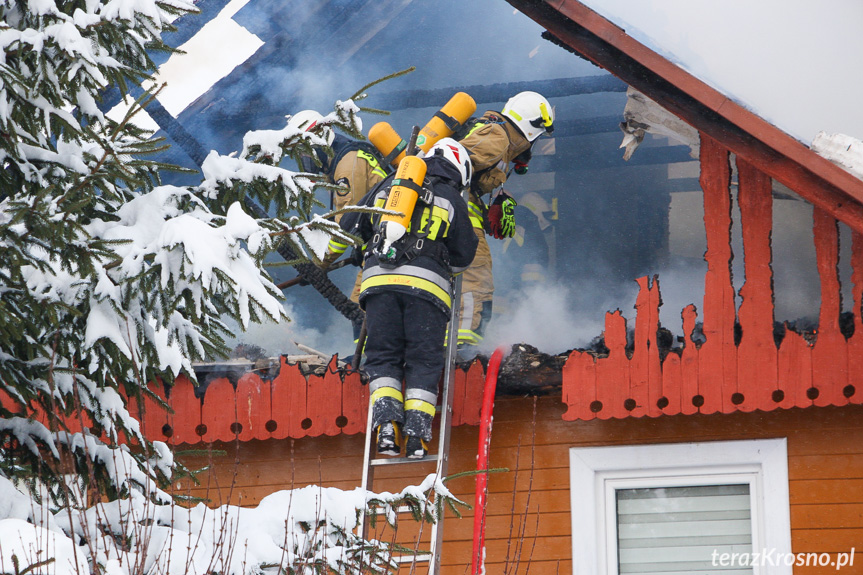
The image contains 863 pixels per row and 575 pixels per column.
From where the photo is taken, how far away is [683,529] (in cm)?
593

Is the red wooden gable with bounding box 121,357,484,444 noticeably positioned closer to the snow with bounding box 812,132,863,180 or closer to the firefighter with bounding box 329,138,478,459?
the firefighter with bounding box 329,138,478,459

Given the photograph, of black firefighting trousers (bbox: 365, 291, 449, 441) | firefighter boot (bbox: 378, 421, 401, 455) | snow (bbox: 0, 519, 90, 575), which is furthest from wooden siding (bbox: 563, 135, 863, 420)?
snow (bbox: 0, 519, 90, 575)

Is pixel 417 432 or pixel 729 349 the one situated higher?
pixel 729 349

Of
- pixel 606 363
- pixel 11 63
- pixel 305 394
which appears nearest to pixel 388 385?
pixel 305 394

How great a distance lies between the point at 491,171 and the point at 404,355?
5.52 ft

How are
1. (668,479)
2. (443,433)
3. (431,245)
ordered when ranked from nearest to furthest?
(443,433), (431,245), (668,479)

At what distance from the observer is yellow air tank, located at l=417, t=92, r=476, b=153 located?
6.71 metres

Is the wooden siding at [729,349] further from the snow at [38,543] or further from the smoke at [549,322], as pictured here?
the snow at [38,543]

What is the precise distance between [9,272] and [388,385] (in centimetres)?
227

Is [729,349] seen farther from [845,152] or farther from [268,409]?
[268,409]

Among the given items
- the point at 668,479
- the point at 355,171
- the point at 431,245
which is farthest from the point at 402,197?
the point at 668,479

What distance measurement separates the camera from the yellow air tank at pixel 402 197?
559 cm

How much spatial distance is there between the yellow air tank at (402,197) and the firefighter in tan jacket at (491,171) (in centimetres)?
96

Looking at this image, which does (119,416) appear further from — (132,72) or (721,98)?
(721,98)
